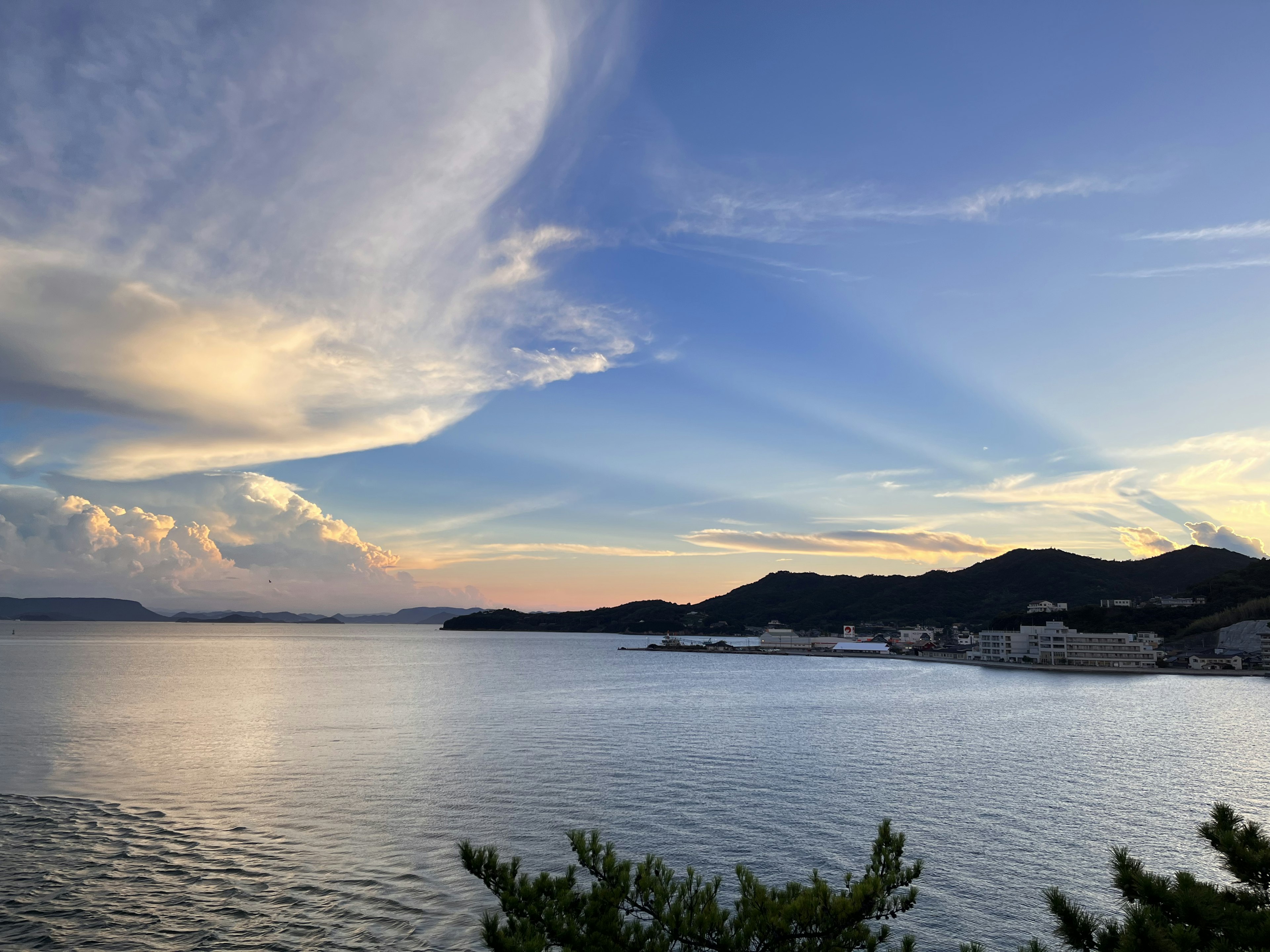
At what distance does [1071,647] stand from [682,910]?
6861 inches

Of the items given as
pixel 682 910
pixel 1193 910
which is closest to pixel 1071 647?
pixel 1193 910

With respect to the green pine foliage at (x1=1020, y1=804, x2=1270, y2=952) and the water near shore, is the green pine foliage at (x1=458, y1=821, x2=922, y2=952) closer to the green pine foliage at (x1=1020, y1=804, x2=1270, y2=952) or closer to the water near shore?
the green pine foliage at (x1=1020, y1=804, x2=1270, y2=952)

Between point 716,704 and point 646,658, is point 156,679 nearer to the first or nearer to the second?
point 716,704

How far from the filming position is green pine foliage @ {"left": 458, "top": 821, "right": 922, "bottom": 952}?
10711mm

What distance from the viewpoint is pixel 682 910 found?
448 inches

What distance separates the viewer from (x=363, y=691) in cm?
9131

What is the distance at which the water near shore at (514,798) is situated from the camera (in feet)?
76.6

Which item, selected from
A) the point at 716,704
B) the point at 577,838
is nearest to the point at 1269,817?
the point at 577,838

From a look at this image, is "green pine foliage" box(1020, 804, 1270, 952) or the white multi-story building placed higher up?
"green pine foliage" box(1020, 804, 1270, 952)

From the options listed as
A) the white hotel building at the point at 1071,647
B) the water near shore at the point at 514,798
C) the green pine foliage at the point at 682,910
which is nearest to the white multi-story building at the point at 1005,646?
the white hotel building at the point at 1071,647

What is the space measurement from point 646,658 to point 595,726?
136942 millimetres

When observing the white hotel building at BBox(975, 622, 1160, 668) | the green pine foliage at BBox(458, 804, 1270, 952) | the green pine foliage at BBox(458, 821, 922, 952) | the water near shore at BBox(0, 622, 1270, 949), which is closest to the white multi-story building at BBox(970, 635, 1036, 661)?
the white hotel building at BBox(975, 622, 1160, 668)

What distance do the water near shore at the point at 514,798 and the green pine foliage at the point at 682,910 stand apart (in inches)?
485

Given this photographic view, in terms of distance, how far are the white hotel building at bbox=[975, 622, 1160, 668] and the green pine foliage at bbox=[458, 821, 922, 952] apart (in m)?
169
